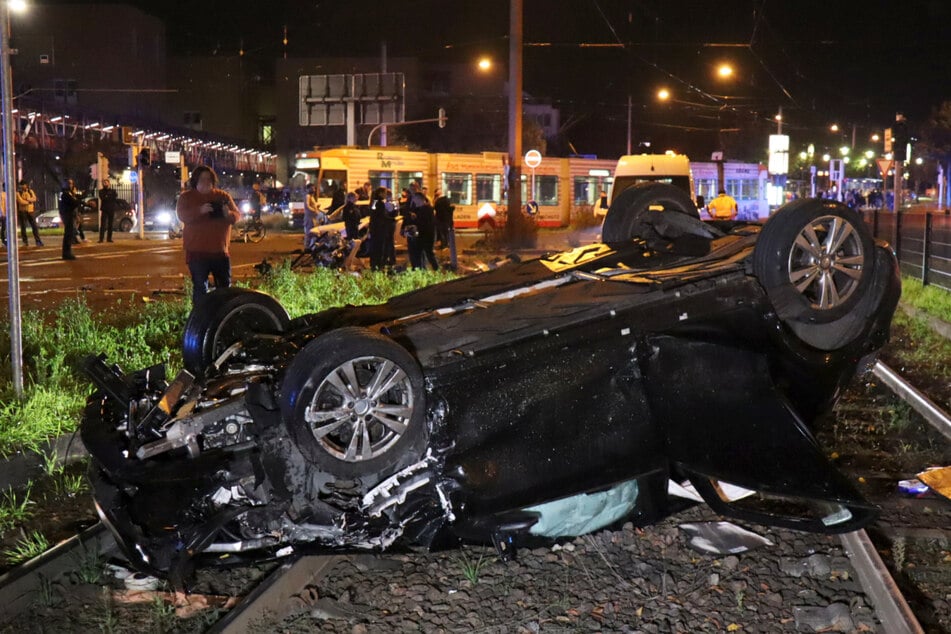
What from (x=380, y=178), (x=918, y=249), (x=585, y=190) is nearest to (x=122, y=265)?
(x=380, y=178)

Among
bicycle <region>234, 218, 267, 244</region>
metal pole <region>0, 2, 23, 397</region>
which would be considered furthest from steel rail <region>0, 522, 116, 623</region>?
bicycle <region>234, 218, 267, 244</region>

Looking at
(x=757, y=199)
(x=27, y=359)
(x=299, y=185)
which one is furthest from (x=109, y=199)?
(x=757, y=199)

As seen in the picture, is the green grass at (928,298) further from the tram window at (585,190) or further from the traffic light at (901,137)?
the tram window at (585,190)

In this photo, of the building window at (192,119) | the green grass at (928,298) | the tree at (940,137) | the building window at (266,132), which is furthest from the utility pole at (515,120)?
the building window at (266,132)

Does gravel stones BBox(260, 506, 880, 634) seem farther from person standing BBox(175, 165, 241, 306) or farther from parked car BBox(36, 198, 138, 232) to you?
parked car BBox(36, 198, 138, 232)

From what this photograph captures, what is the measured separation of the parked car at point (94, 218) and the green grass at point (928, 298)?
28.0 metres

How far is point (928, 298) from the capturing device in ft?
49.2

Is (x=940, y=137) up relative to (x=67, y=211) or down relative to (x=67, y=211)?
up

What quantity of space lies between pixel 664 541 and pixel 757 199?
37.9 metres

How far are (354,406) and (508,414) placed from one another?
0.71 metres

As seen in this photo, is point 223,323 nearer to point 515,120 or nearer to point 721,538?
point 721,538

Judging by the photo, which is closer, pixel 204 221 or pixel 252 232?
pixel 204 221

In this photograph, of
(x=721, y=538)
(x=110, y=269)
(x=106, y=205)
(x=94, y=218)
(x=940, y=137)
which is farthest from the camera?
(x=940, y=137)

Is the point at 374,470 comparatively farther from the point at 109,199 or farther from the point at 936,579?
the point at 109,199
